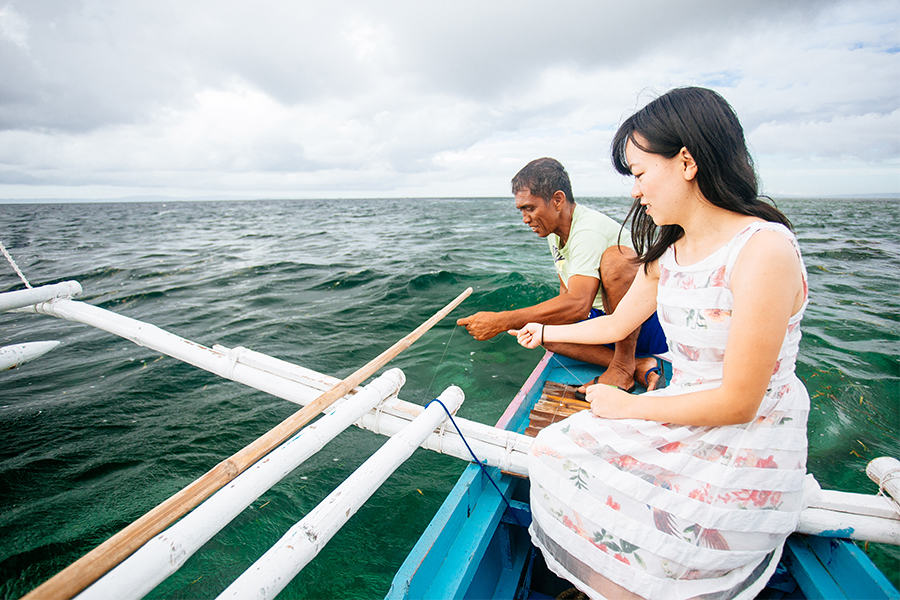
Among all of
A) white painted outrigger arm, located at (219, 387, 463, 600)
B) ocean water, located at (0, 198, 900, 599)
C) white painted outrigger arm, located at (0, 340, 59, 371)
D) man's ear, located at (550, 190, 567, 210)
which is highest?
man's ear, located at (550, 190, 567, 210)

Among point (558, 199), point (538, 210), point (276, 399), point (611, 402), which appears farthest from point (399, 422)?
point (276, 399)

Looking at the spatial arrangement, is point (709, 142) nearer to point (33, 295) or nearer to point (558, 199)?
point (558, 199)

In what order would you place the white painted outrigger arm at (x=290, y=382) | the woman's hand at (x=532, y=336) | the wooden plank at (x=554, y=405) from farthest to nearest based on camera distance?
1. the wooden plank at (x=554, y=405)
2. the woman's hand at (x=532, y=336)
3. the white painted outrigger arm at (x=290, y=382)

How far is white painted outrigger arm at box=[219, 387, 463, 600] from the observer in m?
1.04

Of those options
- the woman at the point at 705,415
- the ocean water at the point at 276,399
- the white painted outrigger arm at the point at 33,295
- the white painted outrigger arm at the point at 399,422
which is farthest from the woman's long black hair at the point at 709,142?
the white painted outrigger arm at the point at 33,295

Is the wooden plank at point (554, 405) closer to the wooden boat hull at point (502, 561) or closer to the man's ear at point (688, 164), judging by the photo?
the wooden boat hull at point (502, 561)

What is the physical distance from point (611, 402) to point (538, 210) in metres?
2.02

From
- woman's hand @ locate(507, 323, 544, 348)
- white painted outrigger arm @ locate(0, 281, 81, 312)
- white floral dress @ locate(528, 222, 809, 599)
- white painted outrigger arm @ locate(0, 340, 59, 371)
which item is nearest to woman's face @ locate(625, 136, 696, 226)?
white floral dress @ locate(528, 222, 809, 599)

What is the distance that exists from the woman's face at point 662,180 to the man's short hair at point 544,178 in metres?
1.69

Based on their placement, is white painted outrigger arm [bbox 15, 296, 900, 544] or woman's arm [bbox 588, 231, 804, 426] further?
white painted outrigger arm [bbox 15, 296, 900, 544]

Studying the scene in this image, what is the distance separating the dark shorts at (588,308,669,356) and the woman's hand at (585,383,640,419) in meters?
1.88

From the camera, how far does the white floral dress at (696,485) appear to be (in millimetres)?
1271

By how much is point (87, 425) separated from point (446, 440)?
438 cm

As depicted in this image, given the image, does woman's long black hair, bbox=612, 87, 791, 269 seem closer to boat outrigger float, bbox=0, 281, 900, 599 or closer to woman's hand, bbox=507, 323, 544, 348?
woman's hand, bbox=507, 323, 544, 348
